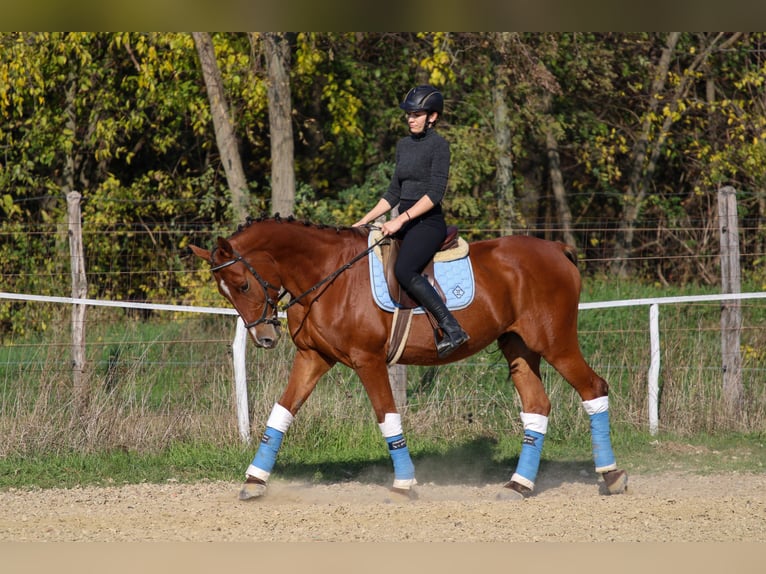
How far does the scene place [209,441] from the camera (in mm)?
8180

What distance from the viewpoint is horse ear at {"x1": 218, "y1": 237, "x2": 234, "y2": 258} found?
6.03 meters

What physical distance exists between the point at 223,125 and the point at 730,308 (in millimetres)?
8378

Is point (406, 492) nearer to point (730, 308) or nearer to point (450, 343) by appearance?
point (450, 343)

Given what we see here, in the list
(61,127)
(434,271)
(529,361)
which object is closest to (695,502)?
(529,361)

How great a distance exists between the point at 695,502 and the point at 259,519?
2.86 metres

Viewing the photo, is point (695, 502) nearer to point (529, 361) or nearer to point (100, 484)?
point (529, 361)

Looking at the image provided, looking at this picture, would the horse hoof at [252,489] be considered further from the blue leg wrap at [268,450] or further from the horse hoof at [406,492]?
the horse hoof at [406,492]

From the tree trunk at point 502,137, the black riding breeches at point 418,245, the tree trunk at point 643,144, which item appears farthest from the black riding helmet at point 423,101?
the tree trunk at point 643,144

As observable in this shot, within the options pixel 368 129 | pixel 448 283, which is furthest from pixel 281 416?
pixel 368 129

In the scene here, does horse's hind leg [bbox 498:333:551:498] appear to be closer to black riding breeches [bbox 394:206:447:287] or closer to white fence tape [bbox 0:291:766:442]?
black riding breeches [bbox 394:206:447:287]

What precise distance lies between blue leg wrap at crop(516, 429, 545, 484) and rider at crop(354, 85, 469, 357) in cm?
100

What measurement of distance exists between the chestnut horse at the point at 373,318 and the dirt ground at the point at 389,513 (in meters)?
0.34

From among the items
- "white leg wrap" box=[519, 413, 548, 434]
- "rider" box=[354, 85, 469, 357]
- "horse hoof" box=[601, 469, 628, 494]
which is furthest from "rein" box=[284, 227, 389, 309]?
"horse hoof" box=[601, 469, 628, 494]

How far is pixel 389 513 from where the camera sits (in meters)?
5.89
